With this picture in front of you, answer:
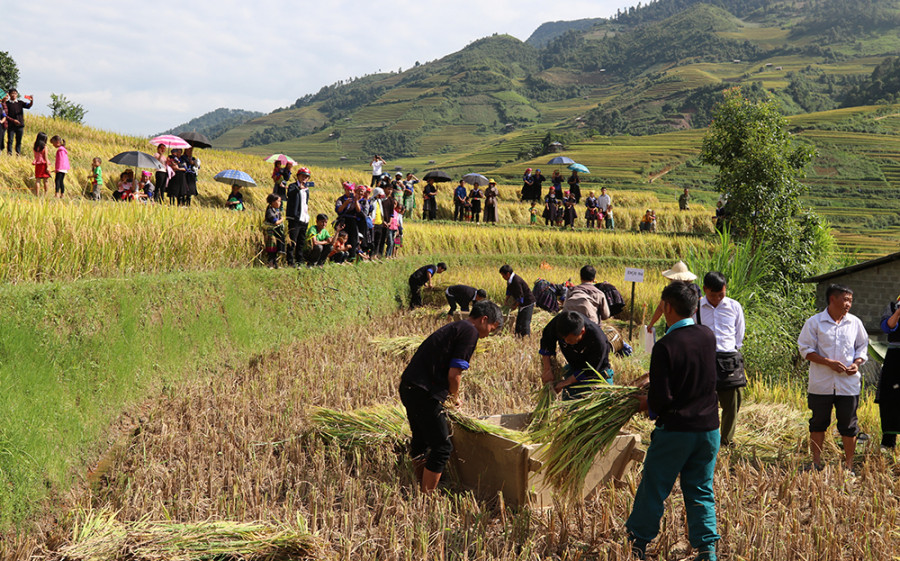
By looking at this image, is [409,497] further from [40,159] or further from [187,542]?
[40,159]

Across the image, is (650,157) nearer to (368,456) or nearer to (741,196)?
(741,196)

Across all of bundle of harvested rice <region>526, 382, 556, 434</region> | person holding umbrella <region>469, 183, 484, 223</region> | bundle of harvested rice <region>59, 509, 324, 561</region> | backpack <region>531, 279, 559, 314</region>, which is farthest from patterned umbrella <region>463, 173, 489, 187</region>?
bundle of harvested rice <region>59, 509, 324, 561</region>

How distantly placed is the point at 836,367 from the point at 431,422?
133 inches

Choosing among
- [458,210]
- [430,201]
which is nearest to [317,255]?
[430,201]

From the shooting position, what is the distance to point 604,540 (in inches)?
163

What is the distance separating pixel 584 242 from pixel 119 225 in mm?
16356

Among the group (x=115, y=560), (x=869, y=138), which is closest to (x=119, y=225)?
(x=115, y=560)

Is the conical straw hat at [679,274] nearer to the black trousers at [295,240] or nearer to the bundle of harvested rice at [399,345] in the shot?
the bundle of harvested rice at [399,345]

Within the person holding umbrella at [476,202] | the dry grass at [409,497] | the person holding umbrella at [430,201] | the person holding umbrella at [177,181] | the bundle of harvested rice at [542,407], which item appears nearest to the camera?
the dry grass at [409,497]

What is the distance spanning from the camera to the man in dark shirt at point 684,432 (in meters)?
3.88

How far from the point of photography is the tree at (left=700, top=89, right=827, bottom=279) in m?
17.2

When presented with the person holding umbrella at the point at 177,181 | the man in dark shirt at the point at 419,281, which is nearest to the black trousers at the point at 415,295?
the man in dark shirt at the point at 419,281

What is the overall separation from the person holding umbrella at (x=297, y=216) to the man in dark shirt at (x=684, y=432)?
752 centimetres

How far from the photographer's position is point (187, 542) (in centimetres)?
374
